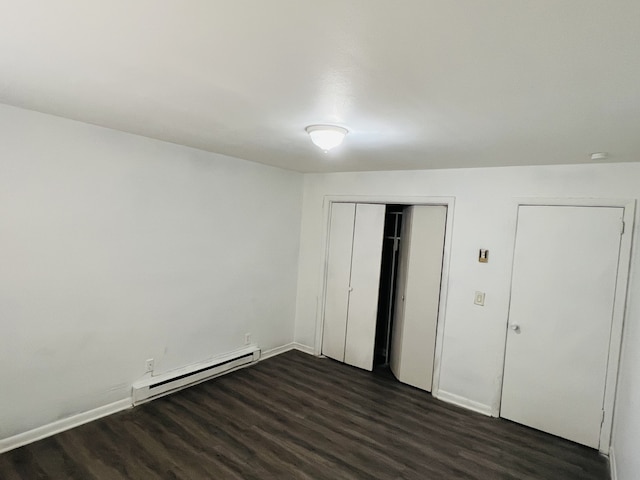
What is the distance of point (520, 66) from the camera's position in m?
1.26

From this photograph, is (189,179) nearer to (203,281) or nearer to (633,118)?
(203,281)

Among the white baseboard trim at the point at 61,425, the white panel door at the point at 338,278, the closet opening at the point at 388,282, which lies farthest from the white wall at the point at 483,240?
the white baseboard trim at the point at 61,425

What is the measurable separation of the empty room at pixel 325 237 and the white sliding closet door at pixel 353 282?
0.09 feet

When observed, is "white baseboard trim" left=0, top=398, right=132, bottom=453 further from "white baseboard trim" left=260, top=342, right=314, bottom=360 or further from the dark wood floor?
"white baseboard trim" left=260, top=342, right=314, bottom=360

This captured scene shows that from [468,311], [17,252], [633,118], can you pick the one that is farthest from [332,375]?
[633,118]

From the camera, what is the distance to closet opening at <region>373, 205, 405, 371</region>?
4.41 metres

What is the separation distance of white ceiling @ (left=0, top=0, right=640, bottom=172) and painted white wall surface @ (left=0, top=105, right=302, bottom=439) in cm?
45

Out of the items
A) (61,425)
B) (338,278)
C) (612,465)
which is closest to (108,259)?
(61,425)

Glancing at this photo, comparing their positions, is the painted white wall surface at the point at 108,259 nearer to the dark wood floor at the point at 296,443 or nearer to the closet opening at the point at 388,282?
the dark wood floor at the point at 296,443

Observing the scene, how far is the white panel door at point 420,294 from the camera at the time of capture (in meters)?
3.72

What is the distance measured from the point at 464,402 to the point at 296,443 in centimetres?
177

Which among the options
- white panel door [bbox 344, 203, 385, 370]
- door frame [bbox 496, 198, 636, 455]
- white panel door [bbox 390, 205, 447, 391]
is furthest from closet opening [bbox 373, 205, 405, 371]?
door frame [bbox 496, 198, 636, 455]

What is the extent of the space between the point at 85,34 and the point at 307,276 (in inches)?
145

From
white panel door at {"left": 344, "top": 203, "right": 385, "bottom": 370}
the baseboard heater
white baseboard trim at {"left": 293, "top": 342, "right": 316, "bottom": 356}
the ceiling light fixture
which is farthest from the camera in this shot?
white baseboard trim at {"left": 293, "top": 342, "right": 316, "bottom": 356}
